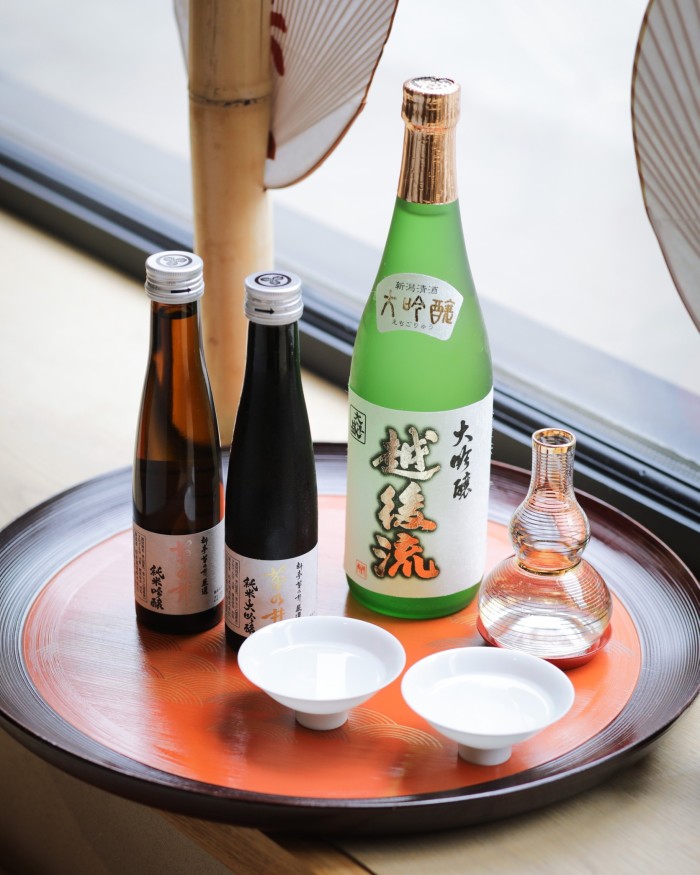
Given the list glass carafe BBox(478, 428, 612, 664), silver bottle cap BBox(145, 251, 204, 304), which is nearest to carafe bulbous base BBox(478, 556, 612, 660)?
glass carafe BBox(478, 428, 612, 664)

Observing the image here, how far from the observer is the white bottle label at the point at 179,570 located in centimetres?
67

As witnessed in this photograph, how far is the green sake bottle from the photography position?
67 centimetres

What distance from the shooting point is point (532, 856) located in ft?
1.87

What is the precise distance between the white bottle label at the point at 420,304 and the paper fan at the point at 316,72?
23 cm

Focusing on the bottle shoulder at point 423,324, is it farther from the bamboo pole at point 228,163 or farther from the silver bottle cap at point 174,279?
the bamboo pole at point 228,163

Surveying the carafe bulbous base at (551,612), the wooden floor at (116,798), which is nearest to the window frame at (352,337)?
the wooden floor at (116,798)

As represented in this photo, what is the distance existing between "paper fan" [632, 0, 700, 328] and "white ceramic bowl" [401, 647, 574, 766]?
22cm

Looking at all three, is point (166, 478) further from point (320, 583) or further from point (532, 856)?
point (532, 856)

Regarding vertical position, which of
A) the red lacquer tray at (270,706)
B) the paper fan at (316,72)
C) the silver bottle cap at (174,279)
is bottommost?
the red lacquer tray at (270,706)

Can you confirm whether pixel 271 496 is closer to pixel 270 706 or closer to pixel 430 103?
pixel 270 706

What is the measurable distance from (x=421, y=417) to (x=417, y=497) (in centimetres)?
5

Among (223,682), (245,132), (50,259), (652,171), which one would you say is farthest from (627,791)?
(50,259)

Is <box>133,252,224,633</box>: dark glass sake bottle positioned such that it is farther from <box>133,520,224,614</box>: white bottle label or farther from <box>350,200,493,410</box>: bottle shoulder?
<box>350,200,493,410</box>: bottle shoulder

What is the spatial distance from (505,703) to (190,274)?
0.96ft
